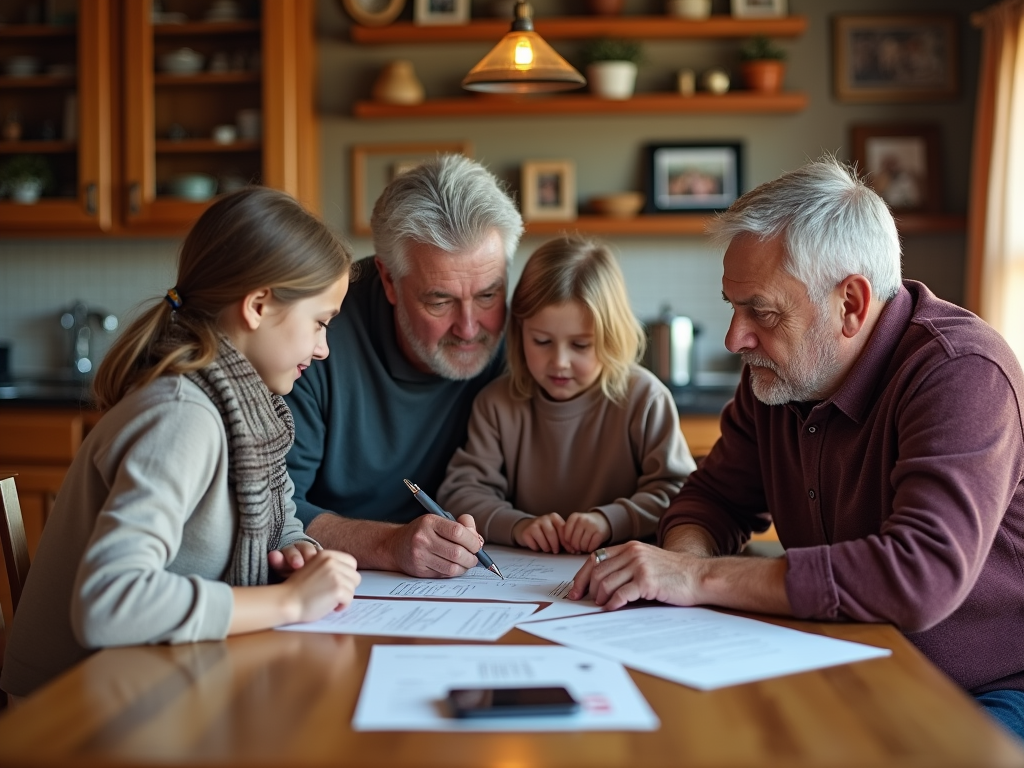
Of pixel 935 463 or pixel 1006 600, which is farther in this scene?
pixel 1006 600

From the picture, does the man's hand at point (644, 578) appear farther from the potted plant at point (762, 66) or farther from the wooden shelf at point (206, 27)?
the wooden shelf at point (206, 27)

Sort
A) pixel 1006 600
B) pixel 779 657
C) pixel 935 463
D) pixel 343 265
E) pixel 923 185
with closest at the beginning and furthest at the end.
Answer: pixel 779 657 → pixel 935 463 → pixel 1006 600 → pixel 343 265 → pixel 923 185

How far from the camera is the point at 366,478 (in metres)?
2.25

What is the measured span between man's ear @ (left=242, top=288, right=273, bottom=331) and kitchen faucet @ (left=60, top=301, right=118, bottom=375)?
3173mm

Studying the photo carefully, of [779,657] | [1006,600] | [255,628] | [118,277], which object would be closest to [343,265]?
[255,628]

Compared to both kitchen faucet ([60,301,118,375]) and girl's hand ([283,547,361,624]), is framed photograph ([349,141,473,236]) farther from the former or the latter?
girl's hand ([283,547,361,624])

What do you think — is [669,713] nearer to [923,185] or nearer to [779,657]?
[779,657]

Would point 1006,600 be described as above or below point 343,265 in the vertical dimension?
below

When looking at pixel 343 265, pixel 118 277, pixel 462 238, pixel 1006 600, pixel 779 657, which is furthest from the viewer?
pixel 118 277

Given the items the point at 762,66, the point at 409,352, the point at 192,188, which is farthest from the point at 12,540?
the point at 762,66

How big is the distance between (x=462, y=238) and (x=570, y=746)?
4.22ft

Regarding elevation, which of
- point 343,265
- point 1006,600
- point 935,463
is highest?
point 343,265

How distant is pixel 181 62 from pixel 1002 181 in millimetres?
3032

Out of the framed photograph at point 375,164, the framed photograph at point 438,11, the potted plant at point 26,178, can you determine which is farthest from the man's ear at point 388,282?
the potted plant at point 26,178
